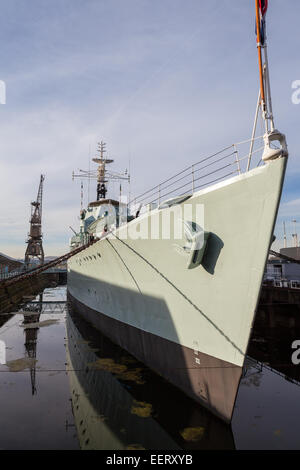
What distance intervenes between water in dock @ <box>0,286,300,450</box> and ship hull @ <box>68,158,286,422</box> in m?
0.58

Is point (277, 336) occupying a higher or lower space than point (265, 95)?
lower

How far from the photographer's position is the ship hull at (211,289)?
5363 mm

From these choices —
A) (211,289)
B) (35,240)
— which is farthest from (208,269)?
(35,240)

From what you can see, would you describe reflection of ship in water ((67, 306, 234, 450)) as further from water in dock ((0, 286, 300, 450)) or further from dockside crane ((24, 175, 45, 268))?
dockside crane ((24, 175, 45, 268))

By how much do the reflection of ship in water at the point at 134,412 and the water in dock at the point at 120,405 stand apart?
20mm

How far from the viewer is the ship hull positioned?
5.36 meters

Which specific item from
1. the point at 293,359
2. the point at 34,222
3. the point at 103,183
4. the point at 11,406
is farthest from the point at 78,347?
the point at 34,222

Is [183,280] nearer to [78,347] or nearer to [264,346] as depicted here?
[78,347]

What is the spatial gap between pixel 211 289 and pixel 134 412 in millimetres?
3460

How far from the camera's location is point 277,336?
14609mm

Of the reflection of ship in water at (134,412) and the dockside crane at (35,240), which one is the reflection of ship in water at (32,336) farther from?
the dockside crane at (35,240)

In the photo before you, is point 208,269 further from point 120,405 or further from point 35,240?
point 35,240

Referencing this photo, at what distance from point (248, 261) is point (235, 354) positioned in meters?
2.00

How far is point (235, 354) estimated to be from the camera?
18.7ft
